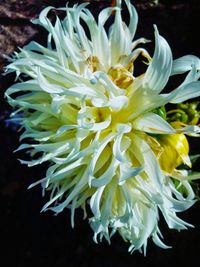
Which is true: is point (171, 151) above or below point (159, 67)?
below

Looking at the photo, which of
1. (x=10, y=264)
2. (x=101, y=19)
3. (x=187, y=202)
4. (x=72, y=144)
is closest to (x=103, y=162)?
(x=72, y=144)

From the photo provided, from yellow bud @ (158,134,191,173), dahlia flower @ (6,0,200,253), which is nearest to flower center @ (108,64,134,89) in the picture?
dahlia flower @ (6,0,200,253)

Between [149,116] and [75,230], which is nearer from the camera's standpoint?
[149,116]

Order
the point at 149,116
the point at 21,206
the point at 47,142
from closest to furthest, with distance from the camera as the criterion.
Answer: the point at 149,116
the point at 47,142
the point at 21,206

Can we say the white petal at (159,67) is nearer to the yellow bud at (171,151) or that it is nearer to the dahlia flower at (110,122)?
the dahlia flower at (110,122)

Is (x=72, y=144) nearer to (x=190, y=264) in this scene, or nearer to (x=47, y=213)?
(x=47, y=213)

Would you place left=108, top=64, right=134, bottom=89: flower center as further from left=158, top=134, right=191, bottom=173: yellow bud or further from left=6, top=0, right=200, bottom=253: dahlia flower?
left=158, top=134, right=191, bottom=173: yellow bud

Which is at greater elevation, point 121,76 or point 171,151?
point 121,76

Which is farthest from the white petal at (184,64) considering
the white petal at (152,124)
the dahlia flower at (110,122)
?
the white petal at (152,124)
